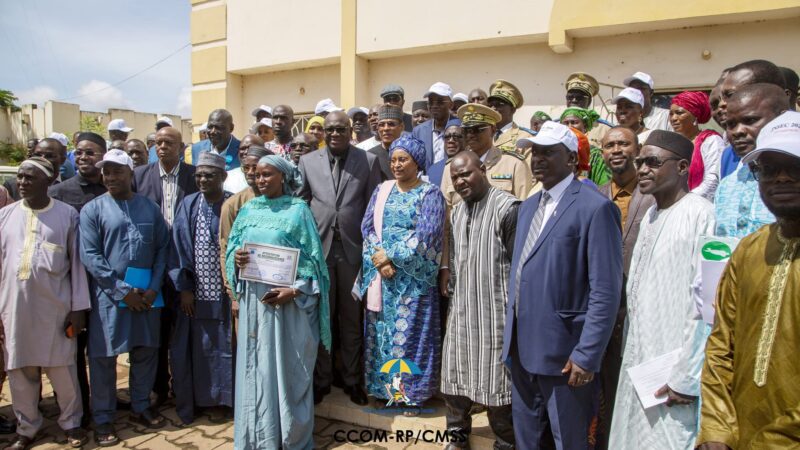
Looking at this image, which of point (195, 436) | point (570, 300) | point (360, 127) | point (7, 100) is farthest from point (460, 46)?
point (7, 100)

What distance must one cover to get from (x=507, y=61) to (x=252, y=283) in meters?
5.65

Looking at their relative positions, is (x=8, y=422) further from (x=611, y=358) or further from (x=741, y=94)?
(x=741, y=94)

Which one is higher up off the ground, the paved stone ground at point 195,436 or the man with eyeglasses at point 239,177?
the man with eyeglasses at point 239,177

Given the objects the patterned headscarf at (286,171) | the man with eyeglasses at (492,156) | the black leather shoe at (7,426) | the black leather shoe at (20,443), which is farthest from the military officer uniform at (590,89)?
the black leather shoe at (7,426)

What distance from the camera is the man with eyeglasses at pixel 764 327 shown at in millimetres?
1613

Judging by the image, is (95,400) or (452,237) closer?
(452,237)

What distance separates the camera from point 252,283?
12.3 feet

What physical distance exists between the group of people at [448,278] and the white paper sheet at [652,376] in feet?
0.07

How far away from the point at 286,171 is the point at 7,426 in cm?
320

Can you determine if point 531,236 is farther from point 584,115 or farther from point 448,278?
point 584,115

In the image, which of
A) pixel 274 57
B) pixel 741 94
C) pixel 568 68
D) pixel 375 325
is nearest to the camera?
pixel 741 94

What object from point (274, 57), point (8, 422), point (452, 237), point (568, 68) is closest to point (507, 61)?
point (568, 68)

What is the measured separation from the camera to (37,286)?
4.02 meters

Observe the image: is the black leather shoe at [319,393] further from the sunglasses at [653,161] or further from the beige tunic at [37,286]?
the sunglasses at [653,161]
